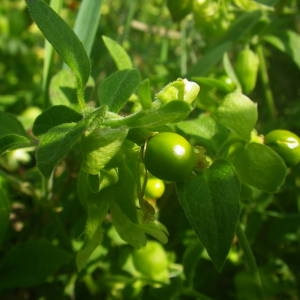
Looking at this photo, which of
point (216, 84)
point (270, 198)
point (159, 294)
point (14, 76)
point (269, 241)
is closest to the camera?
point (216, 84)

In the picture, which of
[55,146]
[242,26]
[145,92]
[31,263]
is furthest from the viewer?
[242,26]

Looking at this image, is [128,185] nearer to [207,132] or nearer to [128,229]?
[128,229]

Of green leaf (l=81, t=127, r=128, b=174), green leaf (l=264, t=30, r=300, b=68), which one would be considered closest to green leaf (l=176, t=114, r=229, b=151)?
green leaf (l=81, t=127, r=128, b=174)

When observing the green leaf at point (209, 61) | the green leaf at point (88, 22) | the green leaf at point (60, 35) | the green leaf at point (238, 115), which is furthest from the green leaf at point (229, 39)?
the green leaf at point (60, 35)

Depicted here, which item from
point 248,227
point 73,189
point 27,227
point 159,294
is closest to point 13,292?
Result: point 27,227

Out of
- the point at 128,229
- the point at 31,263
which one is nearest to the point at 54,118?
the point at 128,229

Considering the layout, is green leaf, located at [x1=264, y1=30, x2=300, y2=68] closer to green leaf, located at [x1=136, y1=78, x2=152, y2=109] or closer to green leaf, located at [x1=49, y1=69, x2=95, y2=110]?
green leaf, located at [x1=49, y1=69, x2=95, y2=110]

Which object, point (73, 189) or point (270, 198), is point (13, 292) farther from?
point (270, 198)
